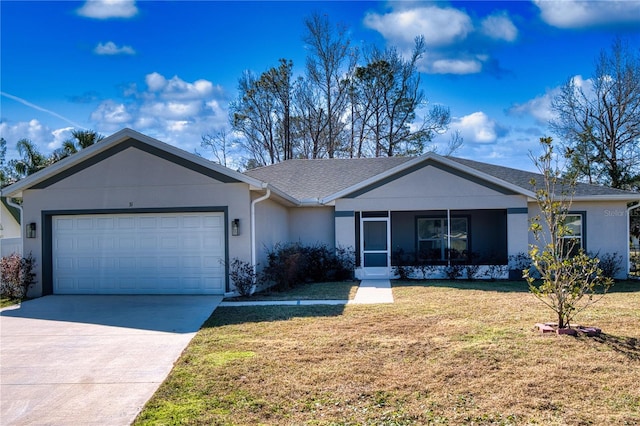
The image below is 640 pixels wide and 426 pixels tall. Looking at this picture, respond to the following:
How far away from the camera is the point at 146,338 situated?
8242 mm

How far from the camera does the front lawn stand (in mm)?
5062

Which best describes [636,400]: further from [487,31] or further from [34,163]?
[34,163]

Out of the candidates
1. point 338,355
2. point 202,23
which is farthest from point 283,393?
point 202,23

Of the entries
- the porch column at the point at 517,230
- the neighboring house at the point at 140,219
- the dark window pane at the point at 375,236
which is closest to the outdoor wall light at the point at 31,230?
the neighboring house at the point at 140,219

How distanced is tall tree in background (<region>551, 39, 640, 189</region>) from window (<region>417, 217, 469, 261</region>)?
12.3m

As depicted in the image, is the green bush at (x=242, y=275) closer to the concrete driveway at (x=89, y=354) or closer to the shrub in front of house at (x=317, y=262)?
the concrete driveway at (x=89, y=354)

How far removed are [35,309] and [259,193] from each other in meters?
5.79

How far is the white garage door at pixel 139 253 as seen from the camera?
41.7ft

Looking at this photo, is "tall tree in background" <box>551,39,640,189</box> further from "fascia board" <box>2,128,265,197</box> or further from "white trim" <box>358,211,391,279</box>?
"fascia board" <box>2,128,265,197</box>

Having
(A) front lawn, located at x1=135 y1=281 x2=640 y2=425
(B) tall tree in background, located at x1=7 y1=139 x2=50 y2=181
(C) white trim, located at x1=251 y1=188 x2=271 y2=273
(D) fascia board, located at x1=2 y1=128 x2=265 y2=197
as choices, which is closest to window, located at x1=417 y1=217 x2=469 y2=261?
(C) white trim, located at x1=251 y1=188 x2=271 y2=273

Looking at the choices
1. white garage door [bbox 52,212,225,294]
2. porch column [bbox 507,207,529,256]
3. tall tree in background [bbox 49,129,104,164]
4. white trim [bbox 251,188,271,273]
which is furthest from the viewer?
tall tree in background [bbox 49,129,104,164]

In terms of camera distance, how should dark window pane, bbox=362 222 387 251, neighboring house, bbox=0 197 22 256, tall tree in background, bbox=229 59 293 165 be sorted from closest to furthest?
1. dark window pane, bbox=362 222 387 251
2. neighboring house, bbox=0 197 22 256
3. tall tree in background, bbox=229 59 293 165

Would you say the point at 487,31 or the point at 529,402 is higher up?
the point at 487,31

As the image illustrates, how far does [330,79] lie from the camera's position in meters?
30.6
